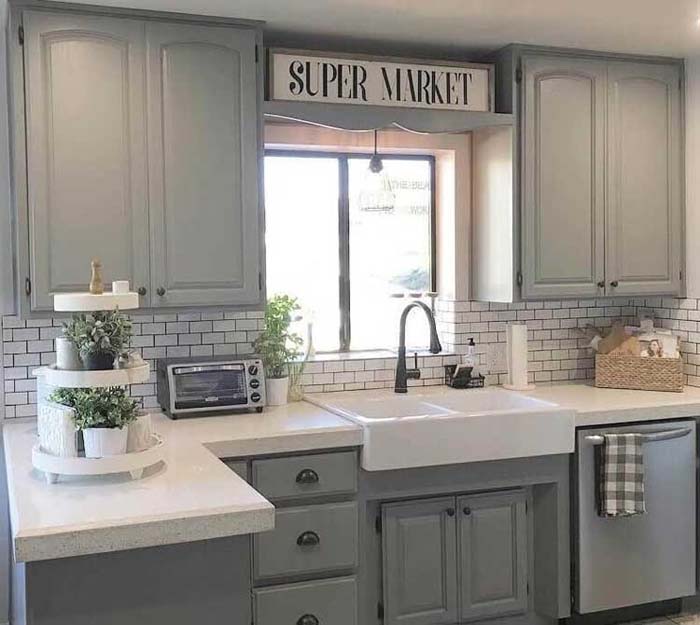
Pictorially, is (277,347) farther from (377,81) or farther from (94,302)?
(94,302)

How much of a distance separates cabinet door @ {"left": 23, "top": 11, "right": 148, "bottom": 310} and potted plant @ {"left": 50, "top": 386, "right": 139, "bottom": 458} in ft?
2.78

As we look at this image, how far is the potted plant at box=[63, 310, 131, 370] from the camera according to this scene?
2318mm

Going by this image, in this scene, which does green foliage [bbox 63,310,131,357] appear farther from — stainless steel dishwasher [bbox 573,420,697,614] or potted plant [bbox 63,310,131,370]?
stainless steel dishwasher [bbox 573,420,697,614]

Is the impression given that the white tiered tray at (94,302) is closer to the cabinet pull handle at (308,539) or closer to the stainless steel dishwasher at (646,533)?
the cabinet pull handle at (308,539)

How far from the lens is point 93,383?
2289 mm

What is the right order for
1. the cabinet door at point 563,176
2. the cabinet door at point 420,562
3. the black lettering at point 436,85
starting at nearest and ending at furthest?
1. the cabinet door at point 420,562
2. the black lettering at point 436,85
3. the cabinet door at point 563,176

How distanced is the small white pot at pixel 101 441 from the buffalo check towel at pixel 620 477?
75.7 inches

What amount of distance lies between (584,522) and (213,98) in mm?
2113

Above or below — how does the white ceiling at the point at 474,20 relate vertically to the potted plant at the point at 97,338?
above

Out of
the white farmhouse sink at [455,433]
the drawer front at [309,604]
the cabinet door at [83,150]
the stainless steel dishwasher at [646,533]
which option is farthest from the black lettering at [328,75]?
the drawer front at [309,604]

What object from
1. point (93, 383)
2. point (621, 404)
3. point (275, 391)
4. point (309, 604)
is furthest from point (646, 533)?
point (93, 383)

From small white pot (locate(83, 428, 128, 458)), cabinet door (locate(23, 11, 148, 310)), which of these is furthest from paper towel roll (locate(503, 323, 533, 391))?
small white pot (locate(83, 428, 128, 458))

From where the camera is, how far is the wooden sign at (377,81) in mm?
3402

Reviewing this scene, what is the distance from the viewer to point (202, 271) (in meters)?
3.25
